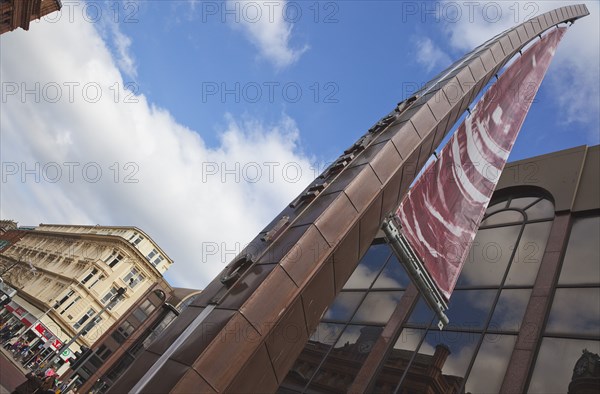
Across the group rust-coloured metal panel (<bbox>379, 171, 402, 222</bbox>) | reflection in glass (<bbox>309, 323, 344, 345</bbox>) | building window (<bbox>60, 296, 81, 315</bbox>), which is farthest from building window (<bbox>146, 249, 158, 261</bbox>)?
rust-coloured metal panel (<bbox>379, 171, 402, 222</bbox>)

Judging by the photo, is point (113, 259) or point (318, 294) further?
point (113, 259)

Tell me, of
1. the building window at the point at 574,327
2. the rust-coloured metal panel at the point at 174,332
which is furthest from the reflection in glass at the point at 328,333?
the rust-coloured metal panel at the point at 174,332

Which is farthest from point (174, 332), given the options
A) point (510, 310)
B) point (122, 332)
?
Answer: point (122, 332)

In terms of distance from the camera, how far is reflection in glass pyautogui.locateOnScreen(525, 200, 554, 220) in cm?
1298

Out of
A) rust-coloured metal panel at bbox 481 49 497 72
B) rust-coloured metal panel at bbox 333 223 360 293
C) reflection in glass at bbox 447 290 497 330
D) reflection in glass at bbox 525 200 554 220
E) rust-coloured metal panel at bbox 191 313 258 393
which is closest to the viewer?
rust-coloured metal panel at bbox 191 313 258 393

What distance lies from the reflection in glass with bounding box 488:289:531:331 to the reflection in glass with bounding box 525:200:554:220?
3.41 m

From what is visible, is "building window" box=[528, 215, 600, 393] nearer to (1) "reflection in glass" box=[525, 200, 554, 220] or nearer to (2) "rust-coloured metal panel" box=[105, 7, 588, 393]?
(1) "reflection in glass" box=[525, 200, 554, 220]

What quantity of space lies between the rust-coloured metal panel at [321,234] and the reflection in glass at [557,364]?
5668 mm

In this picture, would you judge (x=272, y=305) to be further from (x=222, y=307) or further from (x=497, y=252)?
(x=497, y=252)

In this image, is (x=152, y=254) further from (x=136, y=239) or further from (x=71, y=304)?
(x=71, y=304)

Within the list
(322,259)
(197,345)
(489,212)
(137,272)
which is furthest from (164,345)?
(137,272)

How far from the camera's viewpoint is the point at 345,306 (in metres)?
15.2

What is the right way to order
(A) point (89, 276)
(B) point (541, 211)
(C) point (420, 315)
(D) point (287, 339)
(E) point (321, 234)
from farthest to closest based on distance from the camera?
(A) point (89, 276) < (B) point (541, 211) < (C) point (420, 315) < (E) point (321, 234) < (D) point (287, 339)

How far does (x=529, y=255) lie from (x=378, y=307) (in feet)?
17.6
